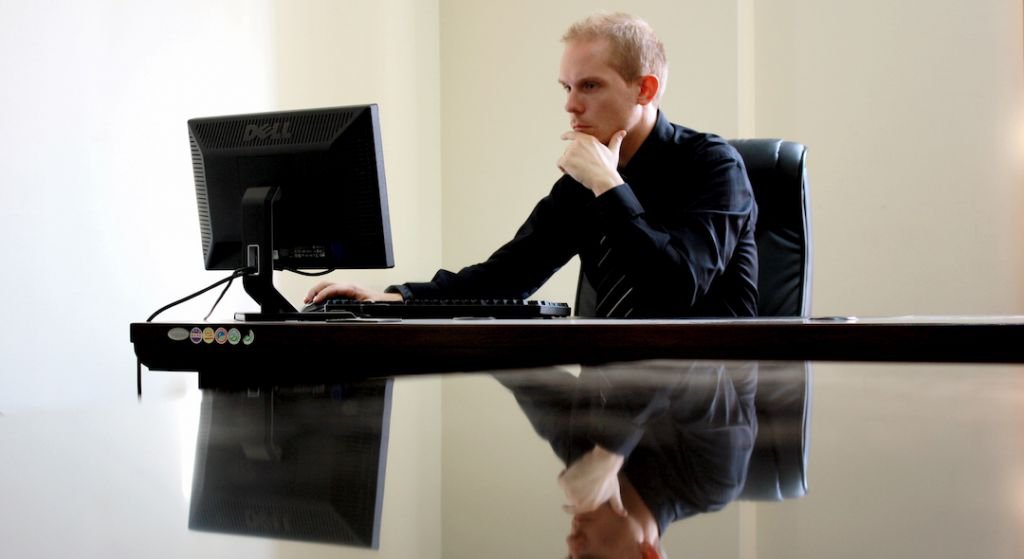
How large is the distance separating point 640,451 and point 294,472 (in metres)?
0.08

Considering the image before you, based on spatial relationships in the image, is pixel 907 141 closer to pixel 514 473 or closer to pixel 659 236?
pixel 659 236

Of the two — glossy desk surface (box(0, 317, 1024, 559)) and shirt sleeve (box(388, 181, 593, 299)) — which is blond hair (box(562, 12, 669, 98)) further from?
glossy desk surface (box(0, 317, 1024, 559))

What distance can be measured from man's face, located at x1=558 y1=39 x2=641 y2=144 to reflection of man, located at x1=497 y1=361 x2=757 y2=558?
193 centimetres

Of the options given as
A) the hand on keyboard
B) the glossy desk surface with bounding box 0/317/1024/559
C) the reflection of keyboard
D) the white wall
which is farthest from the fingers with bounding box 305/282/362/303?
the white wall

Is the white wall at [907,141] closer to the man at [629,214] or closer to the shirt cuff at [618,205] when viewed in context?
the man at [629,214]

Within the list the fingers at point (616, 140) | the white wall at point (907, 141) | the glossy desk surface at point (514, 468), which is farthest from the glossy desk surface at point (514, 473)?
the white wall at point (907, 141)

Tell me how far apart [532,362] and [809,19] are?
3486 mm

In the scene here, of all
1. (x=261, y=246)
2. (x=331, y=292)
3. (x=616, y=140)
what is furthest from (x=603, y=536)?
(x=616, y=140)

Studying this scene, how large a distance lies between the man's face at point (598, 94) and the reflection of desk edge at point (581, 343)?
4.25 ft

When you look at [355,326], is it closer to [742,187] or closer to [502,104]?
[742,187]

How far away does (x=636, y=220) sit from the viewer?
81.0 inches

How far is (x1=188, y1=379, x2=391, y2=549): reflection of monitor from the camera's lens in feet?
0.59

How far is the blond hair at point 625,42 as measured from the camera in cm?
241

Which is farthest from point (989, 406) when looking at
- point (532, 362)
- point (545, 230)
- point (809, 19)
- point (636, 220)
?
point (809, 19)
